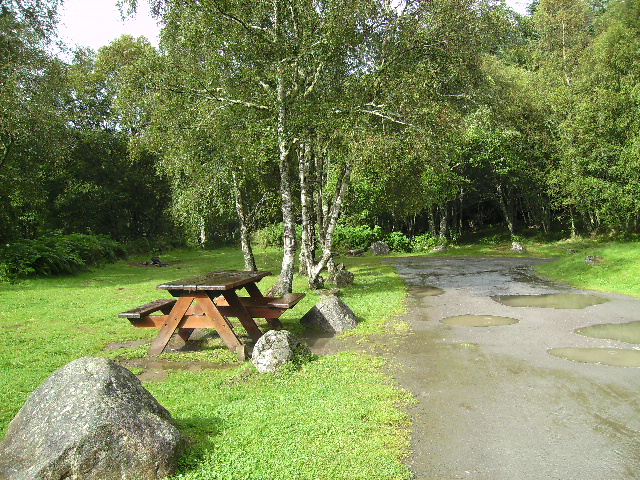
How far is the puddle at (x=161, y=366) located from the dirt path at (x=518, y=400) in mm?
2960

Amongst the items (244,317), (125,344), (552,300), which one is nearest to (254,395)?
(244,317)

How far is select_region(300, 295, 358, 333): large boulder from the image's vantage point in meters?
10.0

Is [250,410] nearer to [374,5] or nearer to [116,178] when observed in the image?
[374,5]

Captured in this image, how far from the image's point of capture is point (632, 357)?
754cm

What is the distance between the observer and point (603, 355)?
25.3ft

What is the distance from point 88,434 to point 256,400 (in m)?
2.32

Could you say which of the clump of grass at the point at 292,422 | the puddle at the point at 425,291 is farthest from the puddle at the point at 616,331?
the puddle at the point at 425,291

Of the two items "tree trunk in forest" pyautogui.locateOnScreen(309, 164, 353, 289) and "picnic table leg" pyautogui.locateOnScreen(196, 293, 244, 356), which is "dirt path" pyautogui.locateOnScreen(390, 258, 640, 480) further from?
"tree trunk in forest" pyautogui.locateOnScreen(309, 164, 353, 289)

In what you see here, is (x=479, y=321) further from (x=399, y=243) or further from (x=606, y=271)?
(x=399, y=243)

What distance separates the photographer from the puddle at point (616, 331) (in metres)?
8.74

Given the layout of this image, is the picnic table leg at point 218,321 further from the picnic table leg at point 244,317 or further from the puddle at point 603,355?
the puddle at point 603,355

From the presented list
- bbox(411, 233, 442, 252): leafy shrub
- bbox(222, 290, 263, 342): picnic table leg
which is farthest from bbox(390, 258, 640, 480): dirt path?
bbox(411, 233, 442, 252): leafy shrub

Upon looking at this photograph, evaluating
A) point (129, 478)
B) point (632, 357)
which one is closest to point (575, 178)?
point (632, 357)

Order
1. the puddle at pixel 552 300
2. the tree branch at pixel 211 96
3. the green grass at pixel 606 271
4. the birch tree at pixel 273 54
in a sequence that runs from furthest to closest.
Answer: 1. the green grass at pixel 606 271
2. the tree branch at pixel 211 96
3. the birch tree at pixel 273 54
4. the puddle at pixel 552 300
